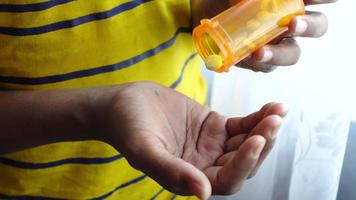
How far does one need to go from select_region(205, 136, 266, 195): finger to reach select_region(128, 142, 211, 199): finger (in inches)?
1.0

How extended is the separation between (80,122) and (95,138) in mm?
21

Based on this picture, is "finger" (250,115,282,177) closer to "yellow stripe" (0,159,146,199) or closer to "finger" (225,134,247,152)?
"finger" (225,134,247,152)

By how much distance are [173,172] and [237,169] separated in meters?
0.05

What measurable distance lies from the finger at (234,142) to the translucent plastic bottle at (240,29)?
62mm

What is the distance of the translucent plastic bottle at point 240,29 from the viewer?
17.9 inches

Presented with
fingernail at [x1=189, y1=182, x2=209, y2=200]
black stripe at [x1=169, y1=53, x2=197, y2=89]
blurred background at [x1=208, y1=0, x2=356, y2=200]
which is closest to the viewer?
fingernail at [x1=189, y1=182, x2=209, y2=200]

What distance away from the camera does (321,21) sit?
516mm

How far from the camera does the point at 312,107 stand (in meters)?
0.72

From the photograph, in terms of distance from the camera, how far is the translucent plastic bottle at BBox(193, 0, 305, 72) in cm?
45

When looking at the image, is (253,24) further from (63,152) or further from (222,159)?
(63,152)

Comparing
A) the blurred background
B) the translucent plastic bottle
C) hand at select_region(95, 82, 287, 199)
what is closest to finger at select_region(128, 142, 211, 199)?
hand at select_region(95, 82, 287, 199)

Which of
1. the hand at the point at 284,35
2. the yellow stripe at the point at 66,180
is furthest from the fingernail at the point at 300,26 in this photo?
the yellow stripe at the point at 66,180

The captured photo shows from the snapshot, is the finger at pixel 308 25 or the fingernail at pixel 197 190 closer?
the fingernail at pixel 197 190

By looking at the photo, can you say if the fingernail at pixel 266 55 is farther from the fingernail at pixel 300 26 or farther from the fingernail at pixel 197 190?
the fingernail at pixel 197 190
